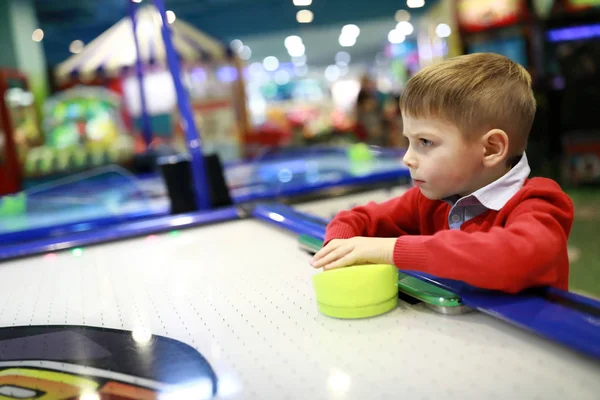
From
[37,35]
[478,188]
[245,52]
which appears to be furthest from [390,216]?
[37,35]

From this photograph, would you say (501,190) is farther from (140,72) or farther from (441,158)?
(140,72)

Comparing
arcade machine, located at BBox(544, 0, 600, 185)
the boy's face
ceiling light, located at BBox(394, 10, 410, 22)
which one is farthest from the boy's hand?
arcade machine, located at BBox(544, 0, 600, 185)

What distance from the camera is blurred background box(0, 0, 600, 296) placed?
3166 millimetres

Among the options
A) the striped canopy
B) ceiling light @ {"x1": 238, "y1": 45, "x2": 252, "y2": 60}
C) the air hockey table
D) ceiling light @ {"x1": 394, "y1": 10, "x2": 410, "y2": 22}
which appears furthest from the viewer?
ceiling light @ {"x1": 238, "y1": 45, "x2": 252, "y2": 60}

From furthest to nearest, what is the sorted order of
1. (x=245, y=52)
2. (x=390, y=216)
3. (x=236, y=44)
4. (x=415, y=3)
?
(x=236, y=44) < (x=245, y=52) < (x=415, y=3) < (x=390, y=216)

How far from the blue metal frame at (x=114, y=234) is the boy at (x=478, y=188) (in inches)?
28.1

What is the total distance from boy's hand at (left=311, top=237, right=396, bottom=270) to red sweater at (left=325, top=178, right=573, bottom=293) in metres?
0.02

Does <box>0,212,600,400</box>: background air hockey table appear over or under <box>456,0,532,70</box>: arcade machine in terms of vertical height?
under

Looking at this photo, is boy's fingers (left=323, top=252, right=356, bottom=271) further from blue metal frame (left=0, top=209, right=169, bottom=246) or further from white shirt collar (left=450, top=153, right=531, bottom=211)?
blue metal frame (left=0, top=209, right=169, bottom=246)

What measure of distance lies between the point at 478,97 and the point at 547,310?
11.3 inches

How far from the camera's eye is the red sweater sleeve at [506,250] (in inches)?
23.9

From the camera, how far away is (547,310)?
0.60 m

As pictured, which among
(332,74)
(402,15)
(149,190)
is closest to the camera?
(402,15)

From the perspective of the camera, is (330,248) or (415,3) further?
(415,3)
